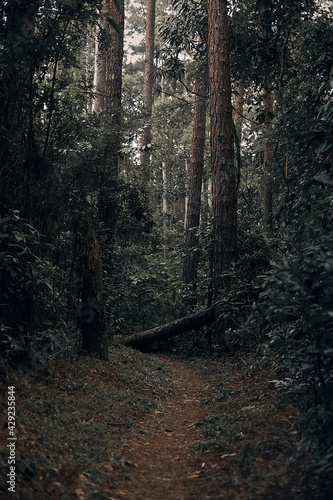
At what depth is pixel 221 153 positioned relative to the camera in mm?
10078

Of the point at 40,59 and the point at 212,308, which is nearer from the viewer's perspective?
the point at 40,59

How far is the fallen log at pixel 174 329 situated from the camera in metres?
10.5

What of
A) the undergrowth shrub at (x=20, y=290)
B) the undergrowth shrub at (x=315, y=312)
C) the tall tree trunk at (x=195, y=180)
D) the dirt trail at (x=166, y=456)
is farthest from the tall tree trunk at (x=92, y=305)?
the tall tree trunk at (x=195, y=180)

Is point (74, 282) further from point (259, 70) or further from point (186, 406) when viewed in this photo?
point (259, 70)

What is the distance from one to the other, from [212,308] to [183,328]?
0.90 metres

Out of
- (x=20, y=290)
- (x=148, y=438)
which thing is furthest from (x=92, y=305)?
(x=148, y=438)

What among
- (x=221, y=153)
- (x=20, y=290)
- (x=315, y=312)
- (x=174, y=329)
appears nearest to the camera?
(x=315, y=312)

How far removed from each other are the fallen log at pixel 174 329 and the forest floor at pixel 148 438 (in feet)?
10.3

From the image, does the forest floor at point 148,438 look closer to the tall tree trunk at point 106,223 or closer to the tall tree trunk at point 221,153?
the tall tree trunk at point 106,223

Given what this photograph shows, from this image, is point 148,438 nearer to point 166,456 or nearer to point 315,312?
point 166,456

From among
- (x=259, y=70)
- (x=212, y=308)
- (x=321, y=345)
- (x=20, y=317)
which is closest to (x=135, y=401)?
(x=20, y=317)

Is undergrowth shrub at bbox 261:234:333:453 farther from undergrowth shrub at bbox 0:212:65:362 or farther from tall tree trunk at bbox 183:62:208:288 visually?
tall tree trunk at bbox 183:62:208:288

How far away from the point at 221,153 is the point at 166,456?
7147 mm

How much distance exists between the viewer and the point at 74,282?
7.45 meters
